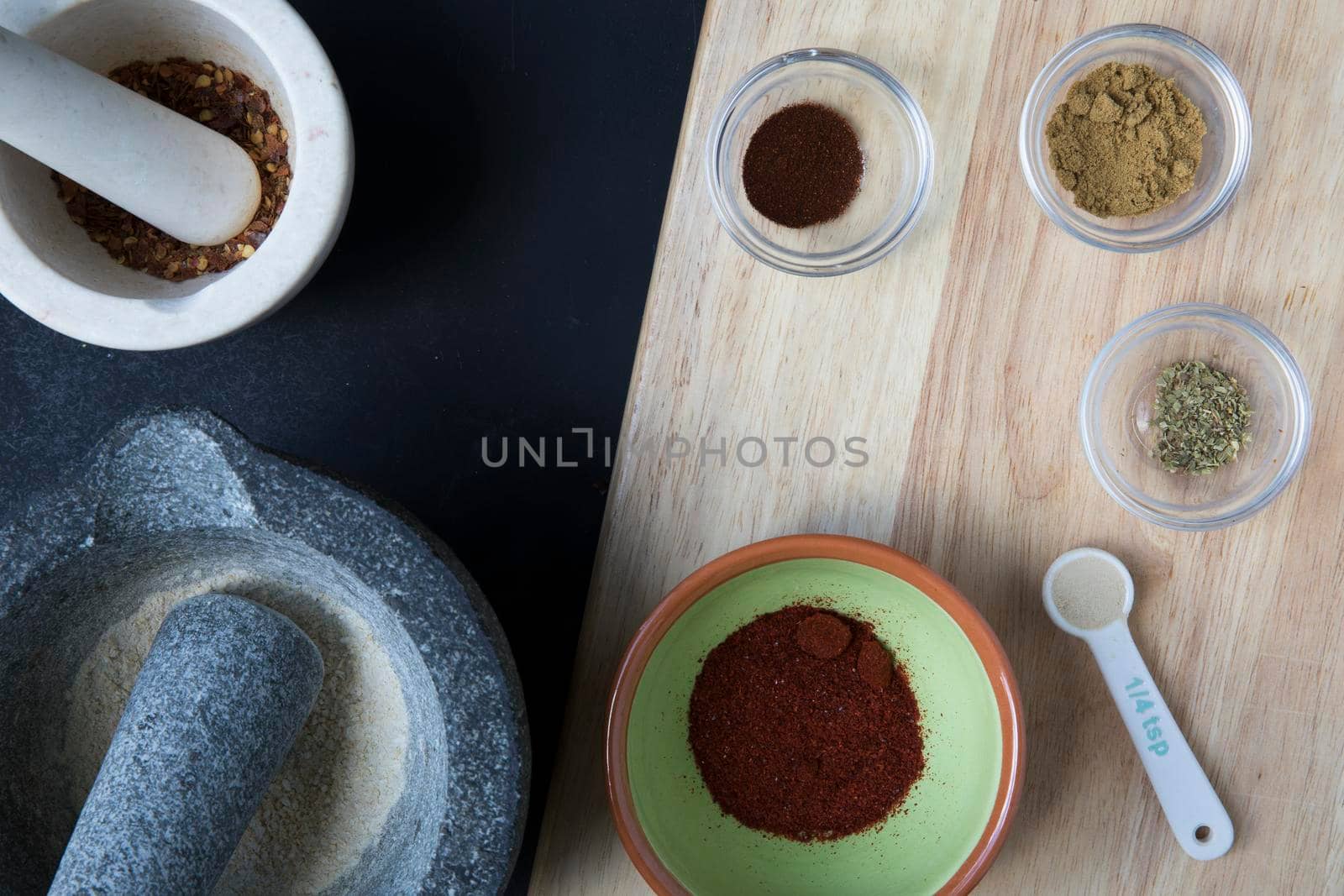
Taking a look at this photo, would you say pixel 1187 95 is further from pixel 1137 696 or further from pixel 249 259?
pixel 249 259

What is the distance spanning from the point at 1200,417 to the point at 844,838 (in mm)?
652

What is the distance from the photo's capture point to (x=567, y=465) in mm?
1268

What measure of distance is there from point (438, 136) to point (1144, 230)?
869 mm

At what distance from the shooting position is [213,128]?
118 centimetres

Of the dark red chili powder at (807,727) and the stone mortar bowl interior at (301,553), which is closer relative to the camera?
the stone mortar bowl interior at (301,553)

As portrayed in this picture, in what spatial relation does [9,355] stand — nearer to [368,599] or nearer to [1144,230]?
[368,599]

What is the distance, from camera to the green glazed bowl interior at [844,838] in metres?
1.13

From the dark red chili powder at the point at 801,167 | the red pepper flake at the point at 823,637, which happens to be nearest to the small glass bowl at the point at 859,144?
the dark red chili powder at the point at 801,167

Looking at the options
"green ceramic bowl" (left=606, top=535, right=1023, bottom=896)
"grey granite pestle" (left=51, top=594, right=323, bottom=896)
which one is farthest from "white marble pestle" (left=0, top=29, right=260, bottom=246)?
"green ceramic bowl" (left=606, top=535, right=1023, bottom=896)

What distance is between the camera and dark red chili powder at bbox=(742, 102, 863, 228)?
1241mm

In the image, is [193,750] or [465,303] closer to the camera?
[193,750]

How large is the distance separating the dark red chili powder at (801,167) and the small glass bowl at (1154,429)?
1.21 ft

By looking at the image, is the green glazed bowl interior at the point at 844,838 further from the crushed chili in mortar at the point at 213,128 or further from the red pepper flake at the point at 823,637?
the crushed chili in mortar at the point at 213,128

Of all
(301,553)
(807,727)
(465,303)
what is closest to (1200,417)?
(807,727)
